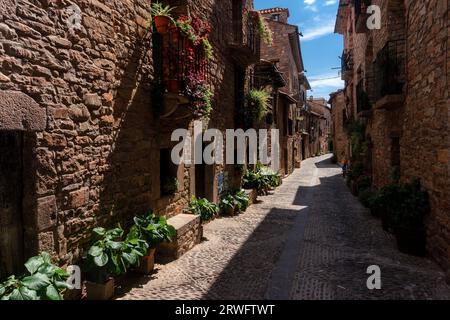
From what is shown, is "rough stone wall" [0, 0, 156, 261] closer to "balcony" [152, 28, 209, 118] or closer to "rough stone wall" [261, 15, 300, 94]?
"balcony" [152, 28, 209, 118]

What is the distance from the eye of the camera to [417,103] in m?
6.62

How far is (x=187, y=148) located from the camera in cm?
739

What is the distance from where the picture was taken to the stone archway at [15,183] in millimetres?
3383

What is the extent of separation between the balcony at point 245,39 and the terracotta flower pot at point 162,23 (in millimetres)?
4689

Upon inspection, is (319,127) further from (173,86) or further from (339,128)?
(173,86)

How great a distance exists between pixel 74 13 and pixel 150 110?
2.21 meters

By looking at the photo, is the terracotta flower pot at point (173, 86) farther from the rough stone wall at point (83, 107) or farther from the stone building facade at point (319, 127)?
the stone building facade at point (319, 127)

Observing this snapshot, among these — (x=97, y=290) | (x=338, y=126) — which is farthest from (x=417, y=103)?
(x=338, y=126)

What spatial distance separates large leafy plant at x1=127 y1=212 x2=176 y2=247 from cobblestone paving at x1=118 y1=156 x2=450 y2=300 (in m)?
0.57

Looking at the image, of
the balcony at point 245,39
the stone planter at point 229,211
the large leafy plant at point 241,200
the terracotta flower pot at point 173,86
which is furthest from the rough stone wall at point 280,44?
the terracotta flower pot at point 173,86

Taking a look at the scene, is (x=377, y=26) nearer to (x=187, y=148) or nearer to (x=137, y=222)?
(x=187, y=148)

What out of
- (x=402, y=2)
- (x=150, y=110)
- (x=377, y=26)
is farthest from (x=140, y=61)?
(x=377, y=26)

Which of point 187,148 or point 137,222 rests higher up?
point 187,148

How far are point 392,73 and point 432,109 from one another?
253cm
